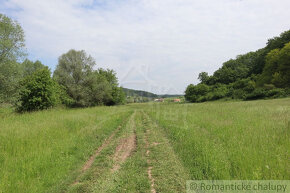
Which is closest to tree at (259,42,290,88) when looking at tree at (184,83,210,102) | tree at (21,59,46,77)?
tree at (184,83,210,102)

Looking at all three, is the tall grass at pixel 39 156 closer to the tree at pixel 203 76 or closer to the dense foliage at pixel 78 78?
the dense foliage at pixel 78 78

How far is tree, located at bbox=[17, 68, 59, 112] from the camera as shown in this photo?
1752cm

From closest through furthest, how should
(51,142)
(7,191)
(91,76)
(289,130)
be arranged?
(7,191) → (289,130) → (51,142) → (91,76)

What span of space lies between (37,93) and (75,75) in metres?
13.0

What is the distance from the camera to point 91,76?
31375 mm

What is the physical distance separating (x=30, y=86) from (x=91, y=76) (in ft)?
46.6

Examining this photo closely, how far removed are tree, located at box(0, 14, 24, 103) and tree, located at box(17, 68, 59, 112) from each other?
1.20 metres

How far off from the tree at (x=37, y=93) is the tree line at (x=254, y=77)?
73.4ft

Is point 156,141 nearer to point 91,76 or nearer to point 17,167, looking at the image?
point 17,167

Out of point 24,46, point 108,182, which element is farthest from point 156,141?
point 24,46

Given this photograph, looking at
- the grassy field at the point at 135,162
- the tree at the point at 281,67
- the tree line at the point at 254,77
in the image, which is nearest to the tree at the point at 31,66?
the grassy field at the point at 135,162

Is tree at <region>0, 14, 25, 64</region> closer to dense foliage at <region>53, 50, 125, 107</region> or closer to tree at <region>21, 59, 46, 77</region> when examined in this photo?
dense foliage at <region>53, 50, 125, 107</region>

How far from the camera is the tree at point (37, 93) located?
57.5 feet

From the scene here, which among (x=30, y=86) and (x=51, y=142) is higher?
(x=30, y=86)
